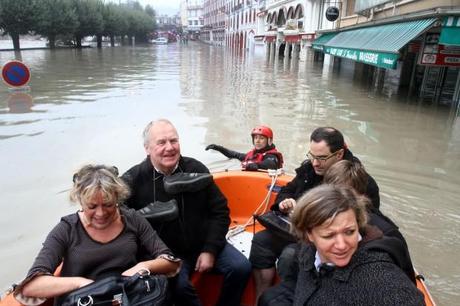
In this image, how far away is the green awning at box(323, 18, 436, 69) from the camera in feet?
31.4

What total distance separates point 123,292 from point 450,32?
972cm

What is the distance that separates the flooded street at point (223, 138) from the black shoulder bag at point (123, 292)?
8.22 ft

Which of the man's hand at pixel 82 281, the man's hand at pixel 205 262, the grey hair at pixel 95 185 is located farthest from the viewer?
the man's hand at pixel 205 262

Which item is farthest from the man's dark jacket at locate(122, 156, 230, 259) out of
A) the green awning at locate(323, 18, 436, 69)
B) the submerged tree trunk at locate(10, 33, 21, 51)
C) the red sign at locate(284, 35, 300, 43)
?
the submerged tree trunk at locate(10, 33, 21, 51)

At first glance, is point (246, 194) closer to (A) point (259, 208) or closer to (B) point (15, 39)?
(A) point (259, 208)

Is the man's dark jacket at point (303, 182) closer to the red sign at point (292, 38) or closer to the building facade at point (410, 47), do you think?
the building facade at point (410, 47)

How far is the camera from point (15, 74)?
13.4 m

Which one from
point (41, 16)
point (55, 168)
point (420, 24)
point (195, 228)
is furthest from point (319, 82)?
point (41, 16)

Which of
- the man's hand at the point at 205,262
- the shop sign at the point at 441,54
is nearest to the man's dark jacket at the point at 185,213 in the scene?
the man's hand at the point at 205,262

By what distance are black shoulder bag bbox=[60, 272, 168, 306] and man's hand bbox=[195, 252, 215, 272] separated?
0.59 meters

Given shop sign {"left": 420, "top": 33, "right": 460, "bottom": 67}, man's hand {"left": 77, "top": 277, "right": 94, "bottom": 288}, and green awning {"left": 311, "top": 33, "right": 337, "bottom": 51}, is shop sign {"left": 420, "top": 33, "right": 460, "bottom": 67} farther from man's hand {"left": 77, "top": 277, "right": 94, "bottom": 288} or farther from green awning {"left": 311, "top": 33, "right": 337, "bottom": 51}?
man's hand {"left": 77, "top": 277, "right": 94, "bottom": 288}

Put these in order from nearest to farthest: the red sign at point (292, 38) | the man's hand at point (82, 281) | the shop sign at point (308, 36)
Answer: the man's hand at point (82, 281), the shop sign at point (308, 36), the red sign at point (292, 38)

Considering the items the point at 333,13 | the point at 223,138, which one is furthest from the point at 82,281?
the point at 333,13

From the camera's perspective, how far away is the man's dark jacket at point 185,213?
2582 mm
